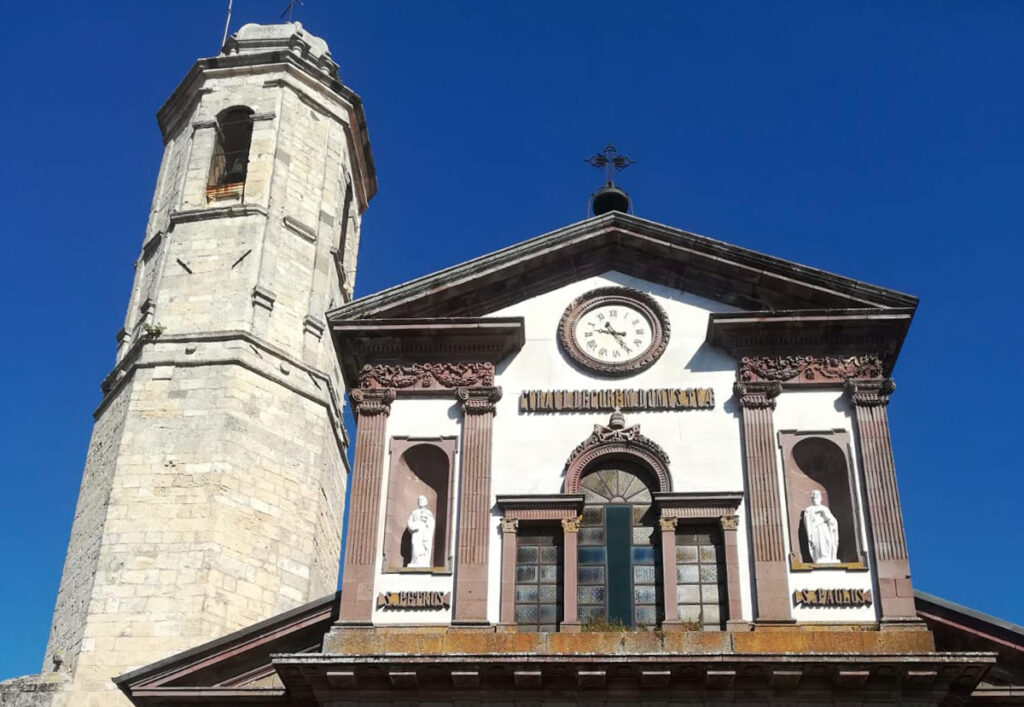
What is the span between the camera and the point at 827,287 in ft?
71.8

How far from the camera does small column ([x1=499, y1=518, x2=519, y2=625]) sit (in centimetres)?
1980

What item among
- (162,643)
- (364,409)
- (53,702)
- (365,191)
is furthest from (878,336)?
(365,191)

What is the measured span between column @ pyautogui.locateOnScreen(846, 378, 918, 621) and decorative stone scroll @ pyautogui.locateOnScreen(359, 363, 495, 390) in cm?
587

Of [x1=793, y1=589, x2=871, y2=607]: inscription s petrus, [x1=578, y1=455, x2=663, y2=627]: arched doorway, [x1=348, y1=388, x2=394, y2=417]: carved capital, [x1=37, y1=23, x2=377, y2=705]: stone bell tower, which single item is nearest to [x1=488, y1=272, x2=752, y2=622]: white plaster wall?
[x1=578, y1=455, x2=663, y2=627]: arched doorway

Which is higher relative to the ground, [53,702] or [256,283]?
Answer: [256,283]

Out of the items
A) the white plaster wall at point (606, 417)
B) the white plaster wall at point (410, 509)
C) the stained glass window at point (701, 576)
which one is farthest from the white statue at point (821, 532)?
the white plaster wall at point (410, 509)

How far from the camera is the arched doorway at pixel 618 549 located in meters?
20.0

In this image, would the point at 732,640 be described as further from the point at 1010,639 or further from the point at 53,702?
the point at 53,702

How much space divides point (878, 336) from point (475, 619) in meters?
7.88

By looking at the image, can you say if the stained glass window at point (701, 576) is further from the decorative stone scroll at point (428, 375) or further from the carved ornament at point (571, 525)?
the decorative stone scroll at point (428, 375)

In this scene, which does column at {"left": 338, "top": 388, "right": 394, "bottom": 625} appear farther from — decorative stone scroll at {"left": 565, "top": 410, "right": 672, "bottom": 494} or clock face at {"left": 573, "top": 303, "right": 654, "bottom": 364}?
clock face at {"left": 573, "top": 303, "right": 654, "bottom": 364}

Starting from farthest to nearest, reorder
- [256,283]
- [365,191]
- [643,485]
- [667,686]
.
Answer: [365,191]
[256,283]
[643,485]
[667,686]

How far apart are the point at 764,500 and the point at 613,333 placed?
3872mm

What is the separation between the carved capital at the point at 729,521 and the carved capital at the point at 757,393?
192 centimetres
